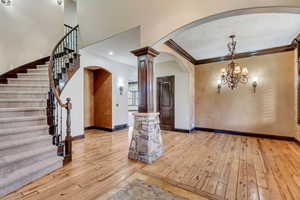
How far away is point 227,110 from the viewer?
5348mm

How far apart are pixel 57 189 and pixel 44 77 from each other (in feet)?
10.0

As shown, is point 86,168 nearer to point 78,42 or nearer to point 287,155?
point 78,42

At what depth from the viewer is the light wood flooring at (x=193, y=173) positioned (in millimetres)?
1894

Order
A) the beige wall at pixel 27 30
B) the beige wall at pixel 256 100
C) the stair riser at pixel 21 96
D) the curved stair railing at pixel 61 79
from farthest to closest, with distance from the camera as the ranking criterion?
the beige wall at pixel 256 100 → the beige wall at pixel 27 30 → the stair riser at pixel 21 96 → the curved stair railing at pixel 61 79

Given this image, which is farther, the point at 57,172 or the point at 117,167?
the point at 117,167

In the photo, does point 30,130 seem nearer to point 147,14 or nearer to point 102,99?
point 147,14

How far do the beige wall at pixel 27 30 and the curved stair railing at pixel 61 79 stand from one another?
510 mm

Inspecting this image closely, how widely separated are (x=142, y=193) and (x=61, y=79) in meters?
3.51

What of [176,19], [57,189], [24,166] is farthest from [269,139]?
[24,166]

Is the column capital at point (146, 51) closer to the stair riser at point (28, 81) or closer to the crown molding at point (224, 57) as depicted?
the crown molding at point (224, 57)

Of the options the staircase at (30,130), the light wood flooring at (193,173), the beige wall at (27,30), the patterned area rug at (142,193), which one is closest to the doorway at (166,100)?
the light wood flooring at (193,173)

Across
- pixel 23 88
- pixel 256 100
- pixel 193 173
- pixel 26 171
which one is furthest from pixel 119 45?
pixel 256 100

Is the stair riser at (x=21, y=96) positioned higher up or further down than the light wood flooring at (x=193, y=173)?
higher up

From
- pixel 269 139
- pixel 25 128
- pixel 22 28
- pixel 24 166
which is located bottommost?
pixel 269 139
